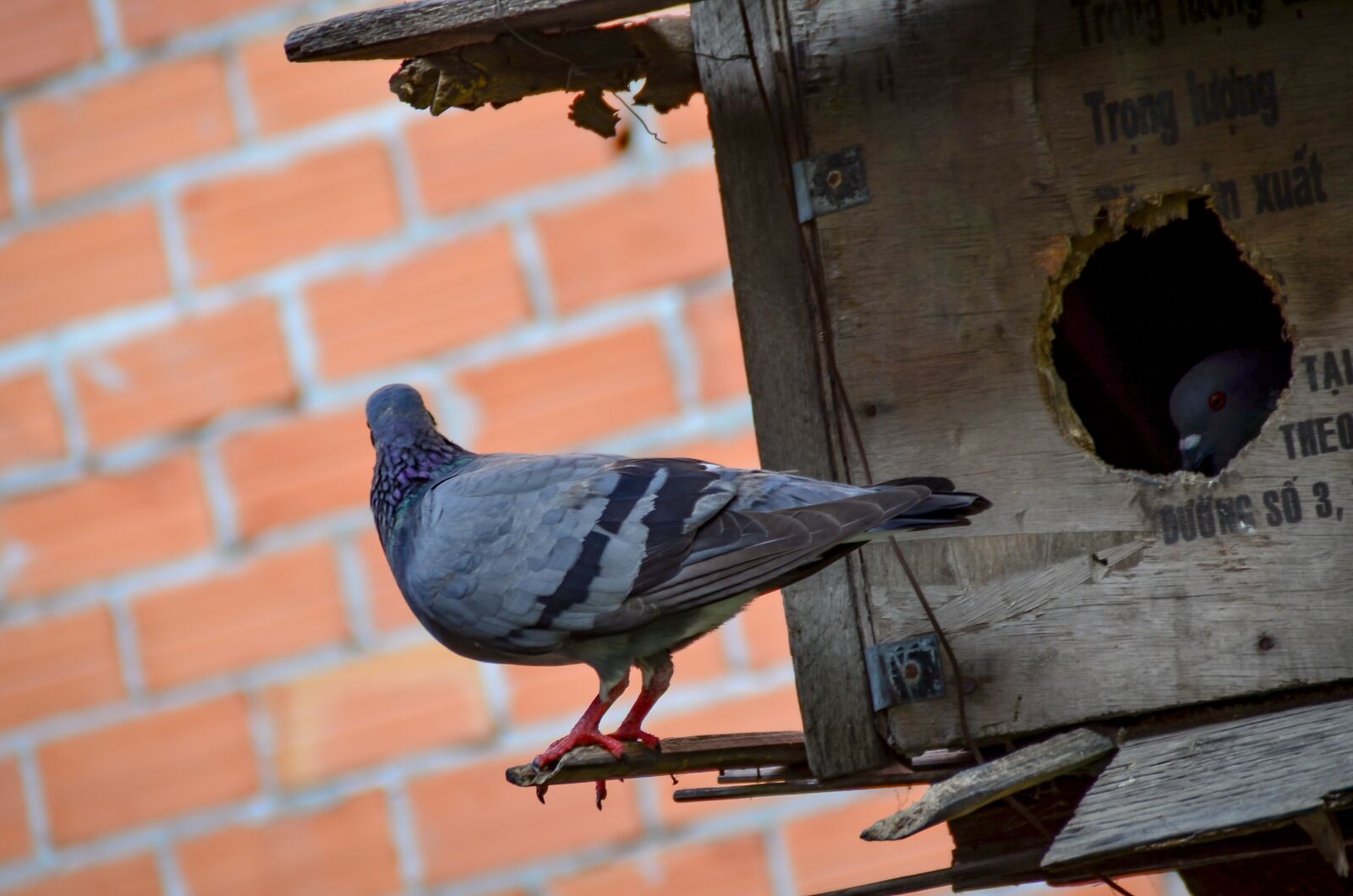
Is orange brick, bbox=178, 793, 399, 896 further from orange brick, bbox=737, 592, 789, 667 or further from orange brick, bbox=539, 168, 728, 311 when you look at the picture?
orange brick, bbox=539, 168, 728, 311

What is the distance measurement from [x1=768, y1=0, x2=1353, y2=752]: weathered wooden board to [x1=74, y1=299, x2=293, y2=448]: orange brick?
5.39 ft

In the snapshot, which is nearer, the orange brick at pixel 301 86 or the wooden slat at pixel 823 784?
the wooden slat at pixel 823 784

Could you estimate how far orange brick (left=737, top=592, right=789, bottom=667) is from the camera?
11.3 ft

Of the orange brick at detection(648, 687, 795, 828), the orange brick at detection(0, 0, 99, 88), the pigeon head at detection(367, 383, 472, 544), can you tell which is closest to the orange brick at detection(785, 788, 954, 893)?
the orange brick at detection(648, 687, 795, 828)

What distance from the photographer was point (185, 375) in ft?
11.9

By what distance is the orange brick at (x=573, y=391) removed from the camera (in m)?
3.45

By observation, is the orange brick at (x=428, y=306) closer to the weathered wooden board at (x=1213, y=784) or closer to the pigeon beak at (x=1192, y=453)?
the pigeon beak at (x=1192, y=453)

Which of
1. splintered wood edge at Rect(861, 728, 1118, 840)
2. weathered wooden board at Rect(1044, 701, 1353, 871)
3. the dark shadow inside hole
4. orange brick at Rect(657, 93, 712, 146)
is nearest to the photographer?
weathered wooden board at Rect(1044, 701, 1353, 871)

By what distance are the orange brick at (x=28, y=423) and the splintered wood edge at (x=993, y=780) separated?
2494mm

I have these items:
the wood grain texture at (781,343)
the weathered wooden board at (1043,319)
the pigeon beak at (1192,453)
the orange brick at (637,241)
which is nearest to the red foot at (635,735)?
the wood grain texture at (781,343)

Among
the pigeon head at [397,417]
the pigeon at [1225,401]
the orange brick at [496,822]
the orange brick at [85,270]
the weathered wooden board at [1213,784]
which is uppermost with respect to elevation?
the orange brick at [85,270]

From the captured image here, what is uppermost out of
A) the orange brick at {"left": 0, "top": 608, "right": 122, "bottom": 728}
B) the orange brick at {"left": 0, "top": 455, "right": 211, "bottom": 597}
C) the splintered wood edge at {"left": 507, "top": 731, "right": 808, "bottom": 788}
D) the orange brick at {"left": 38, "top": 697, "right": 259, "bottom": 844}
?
the orange brick at {"left": 0, "top": 455, "right": 211, "bottom": 597}

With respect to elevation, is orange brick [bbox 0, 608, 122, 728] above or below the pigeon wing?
below

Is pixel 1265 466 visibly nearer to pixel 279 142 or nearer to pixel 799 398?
pixel 799 398
